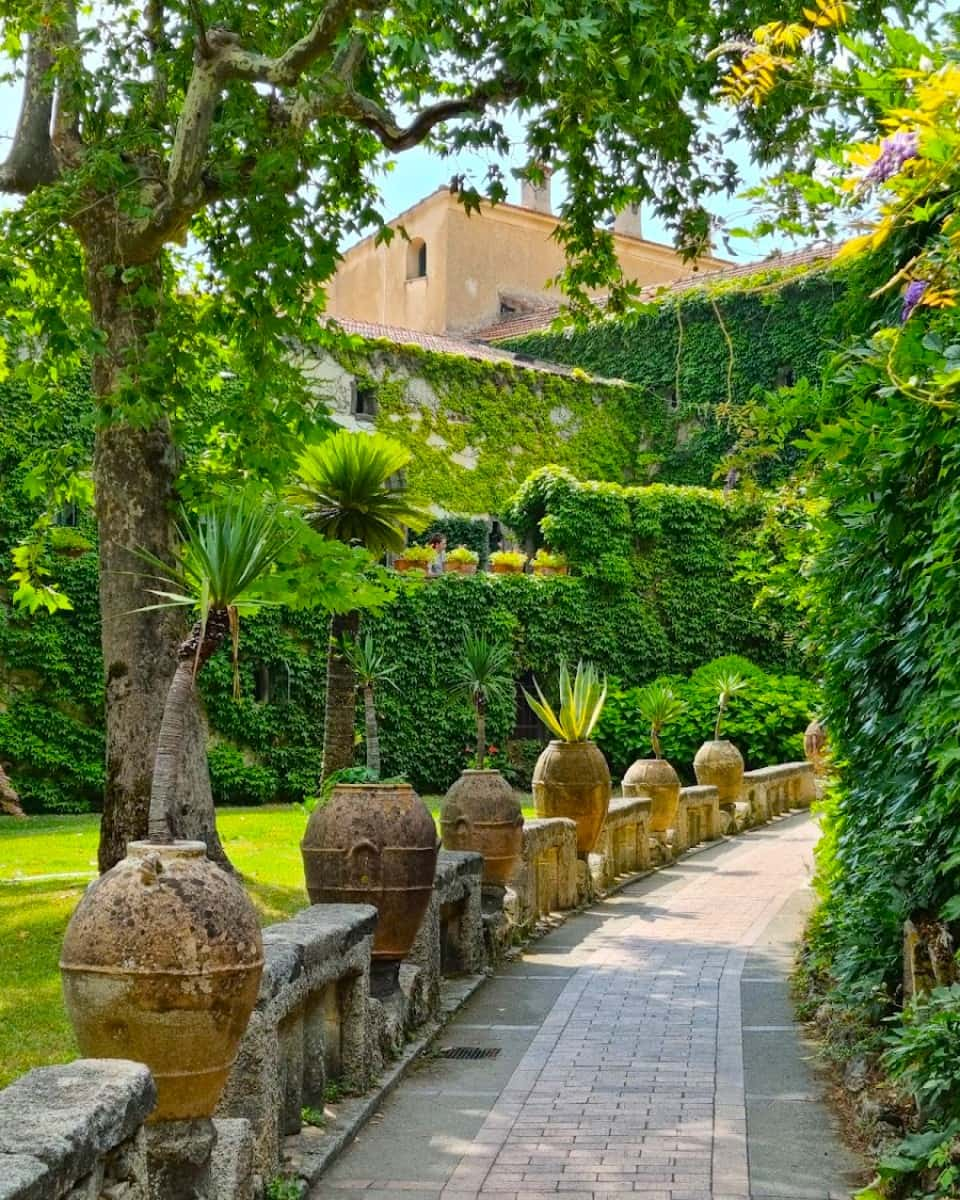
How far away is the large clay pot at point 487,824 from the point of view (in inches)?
413

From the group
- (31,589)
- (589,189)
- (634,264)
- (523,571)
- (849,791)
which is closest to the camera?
(849,791)

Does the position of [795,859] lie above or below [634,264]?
below

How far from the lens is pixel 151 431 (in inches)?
407

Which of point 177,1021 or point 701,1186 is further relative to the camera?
point 701,1186

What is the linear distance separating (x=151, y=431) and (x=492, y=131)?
11.2 ft

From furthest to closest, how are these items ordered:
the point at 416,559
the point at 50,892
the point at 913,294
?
the point at 416,559 < the point at 50,892 < the point at 913,294

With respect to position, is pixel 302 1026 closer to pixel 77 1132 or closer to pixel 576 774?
pixel 77 1132

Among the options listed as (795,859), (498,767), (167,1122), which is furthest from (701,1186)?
(498,767)

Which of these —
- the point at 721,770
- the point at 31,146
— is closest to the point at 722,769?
the point at 721,770

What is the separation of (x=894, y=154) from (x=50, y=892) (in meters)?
9.52

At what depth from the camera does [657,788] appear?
17219mm

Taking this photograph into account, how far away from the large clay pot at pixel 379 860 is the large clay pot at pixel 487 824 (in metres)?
2.71

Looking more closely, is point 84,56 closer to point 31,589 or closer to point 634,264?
point 31,589

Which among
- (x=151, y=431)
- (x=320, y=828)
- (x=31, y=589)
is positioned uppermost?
(x=151, y=431)
